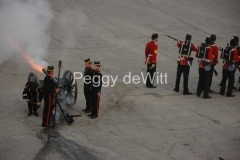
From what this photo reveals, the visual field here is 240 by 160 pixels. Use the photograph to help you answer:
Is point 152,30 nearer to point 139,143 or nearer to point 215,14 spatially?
point 215,14

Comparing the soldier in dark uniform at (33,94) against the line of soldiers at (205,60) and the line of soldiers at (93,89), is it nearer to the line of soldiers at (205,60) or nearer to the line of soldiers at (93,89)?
the line of soldiers at (93,89)

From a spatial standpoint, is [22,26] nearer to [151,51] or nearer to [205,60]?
[151,51]

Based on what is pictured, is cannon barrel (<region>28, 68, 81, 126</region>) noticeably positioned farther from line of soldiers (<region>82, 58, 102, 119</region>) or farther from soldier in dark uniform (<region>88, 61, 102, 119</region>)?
soldier in dark uniform (<region>88, 61, 102, 119</region>)

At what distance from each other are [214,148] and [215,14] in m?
12.9

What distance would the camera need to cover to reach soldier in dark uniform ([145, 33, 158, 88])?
53.6 feet

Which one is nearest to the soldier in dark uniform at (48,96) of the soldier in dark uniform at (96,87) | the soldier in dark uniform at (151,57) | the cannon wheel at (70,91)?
the soldier in dark uniform at (96,87)

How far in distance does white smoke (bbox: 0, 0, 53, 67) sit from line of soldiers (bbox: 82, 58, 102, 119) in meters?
2.83

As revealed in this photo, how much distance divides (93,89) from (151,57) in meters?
3.14

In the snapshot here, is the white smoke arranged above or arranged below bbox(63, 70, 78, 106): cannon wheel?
above

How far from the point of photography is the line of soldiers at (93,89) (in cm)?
1373

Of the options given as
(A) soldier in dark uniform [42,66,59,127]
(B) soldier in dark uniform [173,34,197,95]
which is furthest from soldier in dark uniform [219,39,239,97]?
(A) soldier in dark uniform [42,66,59,127]

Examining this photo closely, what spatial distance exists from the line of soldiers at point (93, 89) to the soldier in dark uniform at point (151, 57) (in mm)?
2845

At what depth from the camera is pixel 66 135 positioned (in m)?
12.6

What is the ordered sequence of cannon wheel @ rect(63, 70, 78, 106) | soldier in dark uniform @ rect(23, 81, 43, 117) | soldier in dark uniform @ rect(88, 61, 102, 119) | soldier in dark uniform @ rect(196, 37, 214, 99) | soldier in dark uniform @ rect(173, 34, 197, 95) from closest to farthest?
soldier in dark uniform @ rect(23, 81, 43, 117), soldier in dark uniform @ rect(88, 61, 102, 119), cannon wheel @ rect(63, 70, 78, 106), soldier in dark uniform @ rect(196, 37, 214, 99), soldier in dark uniform @ rect(173, 34, 197, 95)
